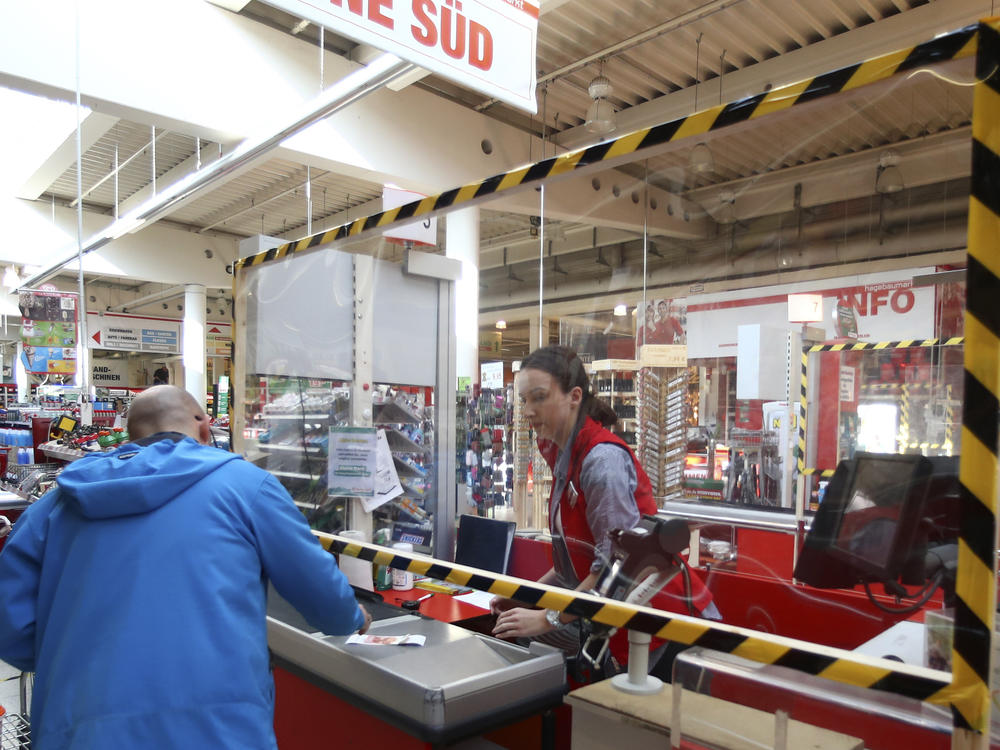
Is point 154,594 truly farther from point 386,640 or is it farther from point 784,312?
point 784,312

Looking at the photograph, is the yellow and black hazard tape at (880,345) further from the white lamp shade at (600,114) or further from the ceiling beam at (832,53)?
the white lamp shade at (600,114)

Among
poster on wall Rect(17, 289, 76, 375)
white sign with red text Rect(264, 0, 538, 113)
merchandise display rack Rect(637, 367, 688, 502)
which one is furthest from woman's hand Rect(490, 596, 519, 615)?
poster on wall Rect(17, 289, 76, 375)

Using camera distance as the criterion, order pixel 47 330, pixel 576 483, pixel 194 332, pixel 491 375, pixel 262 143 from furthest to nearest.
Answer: pixel 194 332, pixel 47 330, pixel 262 143, pixel 491 375, pixel 576 483

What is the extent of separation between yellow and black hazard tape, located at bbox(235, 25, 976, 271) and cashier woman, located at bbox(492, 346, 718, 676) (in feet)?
1.66

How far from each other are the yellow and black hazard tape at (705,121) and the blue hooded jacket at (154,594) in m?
0.91

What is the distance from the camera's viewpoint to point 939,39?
1.13 meters

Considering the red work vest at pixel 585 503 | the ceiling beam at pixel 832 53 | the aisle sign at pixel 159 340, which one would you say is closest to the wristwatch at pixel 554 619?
the red work vest at pixel 585 503

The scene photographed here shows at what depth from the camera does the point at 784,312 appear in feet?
6.22

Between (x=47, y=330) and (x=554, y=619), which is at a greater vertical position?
(x=47, y=330)

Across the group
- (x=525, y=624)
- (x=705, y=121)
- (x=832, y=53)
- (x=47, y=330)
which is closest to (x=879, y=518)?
(x=705, y=121)

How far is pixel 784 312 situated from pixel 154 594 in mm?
1630

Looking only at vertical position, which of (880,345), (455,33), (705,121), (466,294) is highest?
(455,33)

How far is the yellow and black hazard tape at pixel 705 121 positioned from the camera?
113 cm

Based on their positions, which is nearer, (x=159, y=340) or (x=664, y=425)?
(x=664, y=425)
